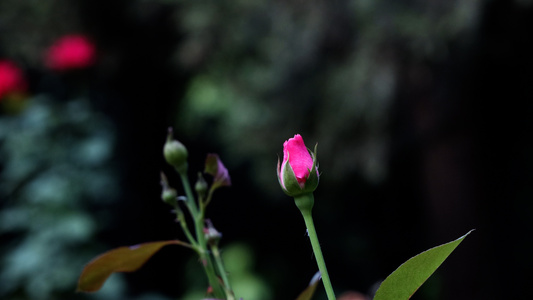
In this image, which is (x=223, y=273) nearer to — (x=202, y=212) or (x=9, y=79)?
(x=202, y=212)

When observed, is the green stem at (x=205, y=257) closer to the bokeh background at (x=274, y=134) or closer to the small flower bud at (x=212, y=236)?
the small flower bud at (x=212, y=236)

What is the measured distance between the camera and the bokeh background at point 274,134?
70.5 inches

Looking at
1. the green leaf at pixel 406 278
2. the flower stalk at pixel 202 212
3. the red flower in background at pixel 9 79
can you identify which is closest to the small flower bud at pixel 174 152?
the flower stalk at pixel 202 212

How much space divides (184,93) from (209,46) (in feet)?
2.07

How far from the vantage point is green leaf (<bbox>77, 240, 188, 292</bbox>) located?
35cm

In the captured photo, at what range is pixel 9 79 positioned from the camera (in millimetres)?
1802

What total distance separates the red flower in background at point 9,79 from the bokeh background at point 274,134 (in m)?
0.03

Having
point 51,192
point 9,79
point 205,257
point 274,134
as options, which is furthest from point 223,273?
point 274,134

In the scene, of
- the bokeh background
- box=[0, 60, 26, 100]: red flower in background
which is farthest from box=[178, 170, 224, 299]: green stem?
box=[0, 60, 26, 100]: red flower in background

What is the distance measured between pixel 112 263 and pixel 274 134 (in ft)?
5.84

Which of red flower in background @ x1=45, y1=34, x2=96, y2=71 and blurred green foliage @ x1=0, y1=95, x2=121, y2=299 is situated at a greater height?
red flower in background @ x1=45, y1=34, x2=96, y2=71

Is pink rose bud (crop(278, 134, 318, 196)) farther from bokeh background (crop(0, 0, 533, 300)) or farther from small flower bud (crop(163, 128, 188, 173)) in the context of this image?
bokeh background (crop(0, 0, 533, 300))

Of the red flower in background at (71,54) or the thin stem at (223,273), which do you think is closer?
the thin stem at (223,273)

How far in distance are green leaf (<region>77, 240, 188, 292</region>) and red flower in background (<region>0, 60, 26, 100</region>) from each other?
1576 millimetres
